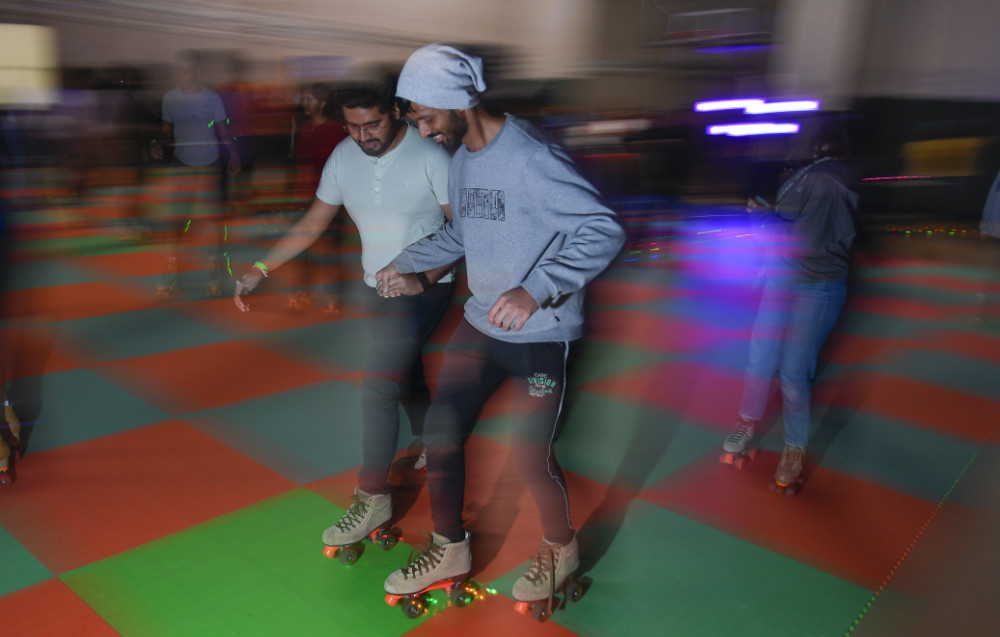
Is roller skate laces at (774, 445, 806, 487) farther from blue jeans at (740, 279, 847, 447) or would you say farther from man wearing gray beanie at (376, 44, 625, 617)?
man wearing gray beanie at (376, 44, 625, 617)

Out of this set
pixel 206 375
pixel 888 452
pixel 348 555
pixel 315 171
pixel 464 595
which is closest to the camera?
pixel 464 595

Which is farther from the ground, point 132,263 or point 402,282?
point 402,282

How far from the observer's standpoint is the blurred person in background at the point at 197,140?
22.5 ft

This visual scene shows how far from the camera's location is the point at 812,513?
3793 mm

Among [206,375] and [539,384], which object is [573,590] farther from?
[206,375]

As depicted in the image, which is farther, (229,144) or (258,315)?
(258,315)

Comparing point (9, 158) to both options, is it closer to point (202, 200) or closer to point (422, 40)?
point (202, 200)

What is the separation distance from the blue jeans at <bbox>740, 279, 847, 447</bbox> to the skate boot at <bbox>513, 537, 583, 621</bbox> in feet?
6.09

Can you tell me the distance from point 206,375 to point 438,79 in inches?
163

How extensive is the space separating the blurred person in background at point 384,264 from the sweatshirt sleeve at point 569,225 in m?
0.76

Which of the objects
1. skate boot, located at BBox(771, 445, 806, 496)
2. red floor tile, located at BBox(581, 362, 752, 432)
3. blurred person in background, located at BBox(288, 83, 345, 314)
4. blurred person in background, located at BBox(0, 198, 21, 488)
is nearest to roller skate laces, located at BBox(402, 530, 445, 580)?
skate boot, located at BBox(771, 445, 806, 496)

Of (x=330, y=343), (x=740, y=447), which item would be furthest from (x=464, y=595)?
(x=330, y=343)

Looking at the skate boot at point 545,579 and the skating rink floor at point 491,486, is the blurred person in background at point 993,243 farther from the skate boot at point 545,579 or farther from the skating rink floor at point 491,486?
the skate boot at point 545,579

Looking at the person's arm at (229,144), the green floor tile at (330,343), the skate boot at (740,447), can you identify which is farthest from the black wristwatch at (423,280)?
the person's arm at (229,144)
